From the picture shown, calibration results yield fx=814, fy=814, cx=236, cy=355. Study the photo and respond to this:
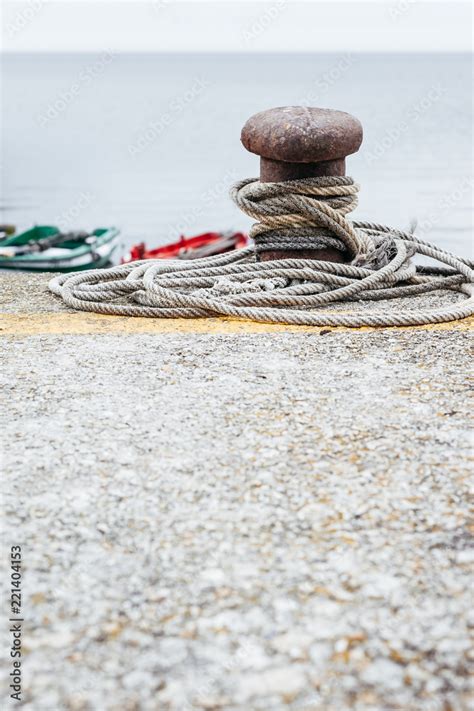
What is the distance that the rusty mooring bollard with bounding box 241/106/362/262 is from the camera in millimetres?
4102

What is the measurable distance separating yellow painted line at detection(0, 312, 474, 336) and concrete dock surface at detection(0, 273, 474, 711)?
399mm

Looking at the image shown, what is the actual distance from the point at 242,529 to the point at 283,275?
2.39 meters

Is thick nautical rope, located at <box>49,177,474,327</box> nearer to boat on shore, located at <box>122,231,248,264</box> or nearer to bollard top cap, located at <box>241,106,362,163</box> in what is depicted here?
bollard top cap, located at <box>241,106,362,163</box>

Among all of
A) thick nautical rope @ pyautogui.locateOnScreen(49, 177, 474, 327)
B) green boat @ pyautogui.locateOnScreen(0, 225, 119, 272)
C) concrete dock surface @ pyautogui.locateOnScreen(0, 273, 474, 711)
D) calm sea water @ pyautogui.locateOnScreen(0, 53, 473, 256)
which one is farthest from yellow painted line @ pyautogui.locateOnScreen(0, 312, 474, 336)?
calm sea water @ pyautogui.locateOnScreen(0, 53, 473, 256)

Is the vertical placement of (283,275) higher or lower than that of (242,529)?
higher

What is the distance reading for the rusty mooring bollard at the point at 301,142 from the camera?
161 inches

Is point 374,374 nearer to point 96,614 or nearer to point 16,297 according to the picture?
point 96,614

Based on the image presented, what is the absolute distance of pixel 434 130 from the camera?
4647 centimetres

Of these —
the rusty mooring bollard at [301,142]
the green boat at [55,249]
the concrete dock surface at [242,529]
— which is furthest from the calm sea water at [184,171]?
the concrete dock surface at [242,529]

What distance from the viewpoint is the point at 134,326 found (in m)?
3.68

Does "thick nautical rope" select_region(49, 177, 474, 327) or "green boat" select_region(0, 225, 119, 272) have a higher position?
"thick nautical rope" select_region(49, 177, 474, 327)

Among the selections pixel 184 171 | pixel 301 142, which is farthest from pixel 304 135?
pixel 184 171

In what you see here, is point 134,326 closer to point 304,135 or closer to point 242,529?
point 304,135

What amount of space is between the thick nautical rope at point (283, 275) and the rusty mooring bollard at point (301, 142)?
3.1 inches
